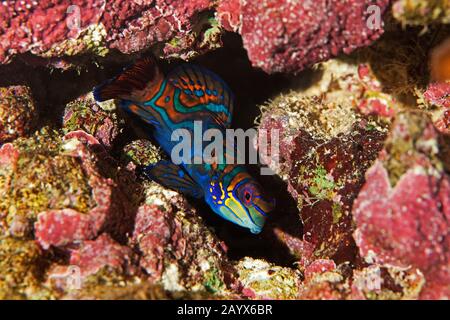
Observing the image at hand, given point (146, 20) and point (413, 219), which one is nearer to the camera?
point (413, 219)

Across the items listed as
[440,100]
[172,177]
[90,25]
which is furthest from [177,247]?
[440,100]

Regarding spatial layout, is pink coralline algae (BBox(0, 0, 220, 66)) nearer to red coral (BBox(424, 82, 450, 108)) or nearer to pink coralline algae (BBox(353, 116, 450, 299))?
pink coralline algae (BBox(353, 116, 450, 299))

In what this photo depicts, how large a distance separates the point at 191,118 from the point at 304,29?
6.71 ft

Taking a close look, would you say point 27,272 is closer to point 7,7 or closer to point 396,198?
point 7,7

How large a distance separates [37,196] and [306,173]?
2801 mm

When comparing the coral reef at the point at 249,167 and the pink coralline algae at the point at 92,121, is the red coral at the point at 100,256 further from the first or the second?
the pink coralline algae at the point at 92,121

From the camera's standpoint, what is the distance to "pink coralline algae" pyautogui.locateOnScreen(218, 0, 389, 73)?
2994mm

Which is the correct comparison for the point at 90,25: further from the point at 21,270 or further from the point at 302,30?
the point at 21,270

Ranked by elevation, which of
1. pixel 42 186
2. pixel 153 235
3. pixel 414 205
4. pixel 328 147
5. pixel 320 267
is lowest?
pixel 320 267

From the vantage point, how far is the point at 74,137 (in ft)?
12.8

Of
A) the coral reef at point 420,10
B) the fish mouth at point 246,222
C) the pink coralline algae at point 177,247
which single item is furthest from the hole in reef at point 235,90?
the coral reef at point 420,10

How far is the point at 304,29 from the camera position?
304 centimetres

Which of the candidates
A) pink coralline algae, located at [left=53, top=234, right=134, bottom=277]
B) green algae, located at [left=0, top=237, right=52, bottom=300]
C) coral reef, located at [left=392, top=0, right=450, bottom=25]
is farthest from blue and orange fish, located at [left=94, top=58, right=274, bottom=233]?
coral reef, located at [left=392, top=0, right=450, bottom=25]
